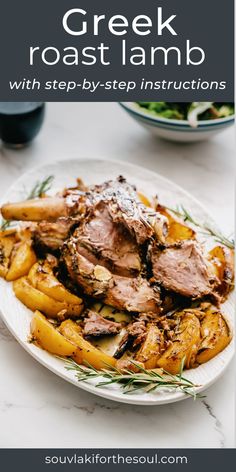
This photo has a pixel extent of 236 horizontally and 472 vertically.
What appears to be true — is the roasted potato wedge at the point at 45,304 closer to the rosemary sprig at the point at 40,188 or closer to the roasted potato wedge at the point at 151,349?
the roasted potato wedge at the point at 151,349

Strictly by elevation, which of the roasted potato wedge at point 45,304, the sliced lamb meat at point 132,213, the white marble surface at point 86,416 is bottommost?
the white marble surface at point 86,416

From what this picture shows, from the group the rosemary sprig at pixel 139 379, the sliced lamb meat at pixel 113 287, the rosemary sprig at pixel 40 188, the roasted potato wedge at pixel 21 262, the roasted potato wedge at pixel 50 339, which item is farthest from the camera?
the rosemary sprig at pixel 40 188

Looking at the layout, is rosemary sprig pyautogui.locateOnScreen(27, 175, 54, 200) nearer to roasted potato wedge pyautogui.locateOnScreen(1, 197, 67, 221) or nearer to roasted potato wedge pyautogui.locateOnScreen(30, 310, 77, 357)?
roasted potato wedge pyautogui.locateOnScreen(1, 197, 67, 221)

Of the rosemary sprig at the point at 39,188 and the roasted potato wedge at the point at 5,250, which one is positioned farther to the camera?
the rosemary sprig at the point at 39,188

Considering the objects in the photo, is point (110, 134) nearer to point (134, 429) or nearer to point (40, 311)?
point (40, 311)

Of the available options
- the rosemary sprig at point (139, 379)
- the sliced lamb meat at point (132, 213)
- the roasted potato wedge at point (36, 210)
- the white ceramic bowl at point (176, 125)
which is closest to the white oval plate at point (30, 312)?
Answer: the rosemary sprig at point (139, 379)

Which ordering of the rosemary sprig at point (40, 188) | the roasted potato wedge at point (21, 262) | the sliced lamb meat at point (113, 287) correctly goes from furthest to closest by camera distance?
the rosemary sprig at point (40, 188) → the roasted potato wedge at point (21, 262) → the sliced lamb meat at point (113, 287)

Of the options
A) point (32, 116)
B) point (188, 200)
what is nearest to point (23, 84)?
point (32, 116)
